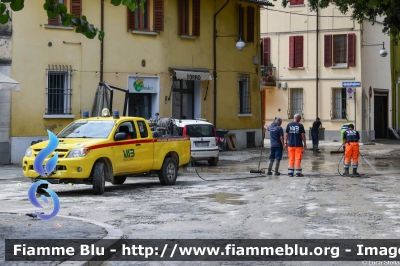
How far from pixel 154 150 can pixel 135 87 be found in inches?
475

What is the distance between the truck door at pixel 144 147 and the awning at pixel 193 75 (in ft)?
42.7

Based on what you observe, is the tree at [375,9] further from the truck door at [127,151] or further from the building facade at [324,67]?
the building facade at [324,67]

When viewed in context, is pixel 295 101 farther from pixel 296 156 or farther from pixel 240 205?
pixel 240 205

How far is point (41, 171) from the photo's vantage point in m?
10.3

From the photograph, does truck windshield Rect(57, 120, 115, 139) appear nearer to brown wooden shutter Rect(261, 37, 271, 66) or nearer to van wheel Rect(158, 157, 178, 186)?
van wheel Rect(158, 157, 178, 186)

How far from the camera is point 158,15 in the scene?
31.5 m

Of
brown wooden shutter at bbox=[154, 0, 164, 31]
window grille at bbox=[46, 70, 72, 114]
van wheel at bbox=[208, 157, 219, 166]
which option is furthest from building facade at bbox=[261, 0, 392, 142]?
window grille at bbox=[46, 70, 72, 114]

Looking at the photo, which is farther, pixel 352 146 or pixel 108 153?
pixel 352 146

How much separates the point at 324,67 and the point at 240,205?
3257cm

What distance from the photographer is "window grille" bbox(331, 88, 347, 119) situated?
46.5 meters

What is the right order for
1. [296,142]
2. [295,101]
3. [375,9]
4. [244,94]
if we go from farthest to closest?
[295,101], [244,94], [375,9], [296,142]

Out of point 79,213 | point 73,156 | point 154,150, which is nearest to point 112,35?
point 154,150

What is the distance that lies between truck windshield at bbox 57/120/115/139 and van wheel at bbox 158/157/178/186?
6.43ft

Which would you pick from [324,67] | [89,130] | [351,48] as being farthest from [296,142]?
[324,67]
